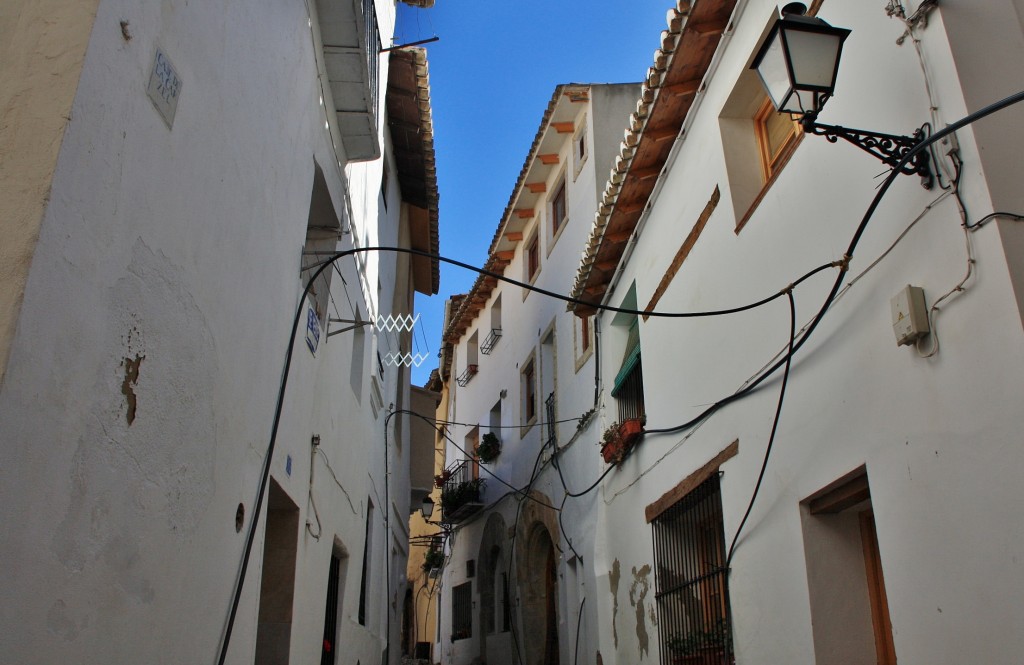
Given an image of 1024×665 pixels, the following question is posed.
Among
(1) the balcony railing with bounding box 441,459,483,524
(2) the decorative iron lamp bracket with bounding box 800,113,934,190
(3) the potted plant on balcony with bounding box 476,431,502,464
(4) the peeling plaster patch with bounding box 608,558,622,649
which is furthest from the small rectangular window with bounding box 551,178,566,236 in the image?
(2) the decorative iron lamp bracket with bounding box 800,113,934,190

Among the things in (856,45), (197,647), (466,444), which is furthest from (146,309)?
(466,444)

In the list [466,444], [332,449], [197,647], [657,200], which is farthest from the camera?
[466,444]

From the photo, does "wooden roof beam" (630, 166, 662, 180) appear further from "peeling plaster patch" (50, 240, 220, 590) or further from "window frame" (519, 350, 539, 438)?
"window frame" (519, 350, 539, 438)

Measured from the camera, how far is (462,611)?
1911cm

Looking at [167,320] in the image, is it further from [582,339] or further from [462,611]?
[462,611]

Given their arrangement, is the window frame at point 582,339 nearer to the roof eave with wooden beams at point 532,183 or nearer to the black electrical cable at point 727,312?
the roof eave with wooden beams at point 532,183

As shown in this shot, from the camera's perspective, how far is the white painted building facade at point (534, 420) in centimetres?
1255

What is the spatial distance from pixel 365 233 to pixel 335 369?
1.98 metres

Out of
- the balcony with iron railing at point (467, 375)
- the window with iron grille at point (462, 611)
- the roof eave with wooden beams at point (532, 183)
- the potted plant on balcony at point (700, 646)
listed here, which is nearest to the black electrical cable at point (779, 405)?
the potted plant on balcony at point (700, 646)

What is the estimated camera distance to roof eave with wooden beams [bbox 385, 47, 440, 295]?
1134 cm

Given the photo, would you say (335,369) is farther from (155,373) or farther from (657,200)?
(155,373)

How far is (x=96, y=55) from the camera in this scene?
10.1 feet

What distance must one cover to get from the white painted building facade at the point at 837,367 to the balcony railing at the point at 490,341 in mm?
10283

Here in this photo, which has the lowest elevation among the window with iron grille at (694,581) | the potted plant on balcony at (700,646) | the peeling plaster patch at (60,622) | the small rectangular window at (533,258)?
the peeling plaster patch at (60,622)
